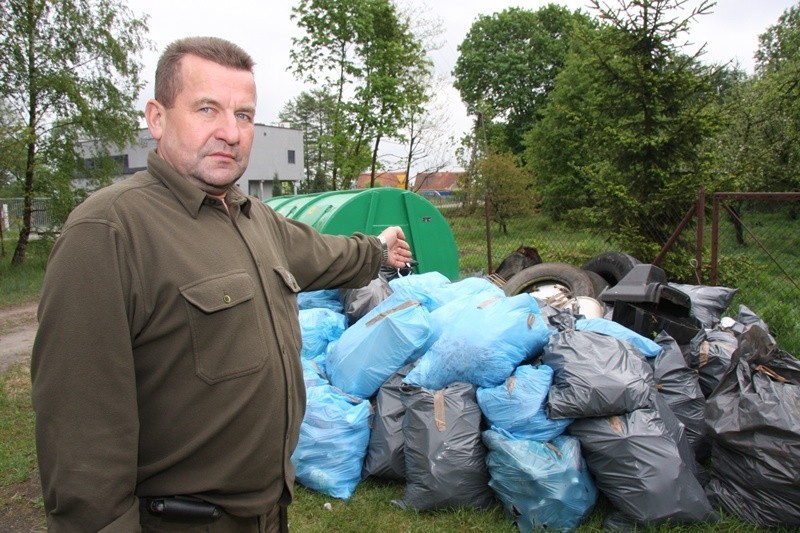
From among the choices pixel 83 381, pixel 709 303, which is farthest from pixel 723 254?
pixel 83 381

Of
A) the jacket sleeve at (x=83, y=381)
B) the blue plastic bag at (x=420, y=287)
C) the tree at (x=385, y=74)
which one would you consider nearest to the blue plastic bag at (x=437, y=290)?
the blue plastic bag at (x=420, y=287)

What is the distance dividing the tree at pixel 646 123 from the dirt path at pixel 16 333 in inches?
286

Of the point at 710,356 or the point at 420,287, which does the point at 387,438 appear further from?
the point at 710,356

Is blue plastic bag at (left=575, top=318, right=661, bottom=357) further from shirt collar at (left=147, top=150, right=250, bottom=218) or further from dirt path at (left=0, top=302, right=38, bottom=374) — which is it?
dirt path at (left=0, top=302, right=38, bottom=374)

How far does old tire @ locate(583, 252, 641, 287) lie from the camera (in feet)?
18.8

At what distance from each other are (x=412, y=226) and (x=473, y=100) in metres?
31.9

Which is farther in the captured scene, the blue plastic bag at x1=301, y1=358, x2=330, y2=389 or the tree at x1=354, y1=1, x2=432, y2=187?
the tree at x1=354, y1=1, x2=432, y2=187

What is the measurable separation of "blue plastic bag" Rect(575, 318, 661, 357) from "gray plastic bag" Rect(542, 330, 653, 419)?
41cm

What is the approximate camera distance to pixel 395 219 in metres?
6.55

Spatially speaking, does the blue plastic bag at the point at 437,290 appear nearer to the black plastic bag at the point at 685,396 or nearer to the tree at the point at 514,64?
the black plastic bag at the point at 685,396

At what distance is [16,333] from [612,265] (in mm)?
7907

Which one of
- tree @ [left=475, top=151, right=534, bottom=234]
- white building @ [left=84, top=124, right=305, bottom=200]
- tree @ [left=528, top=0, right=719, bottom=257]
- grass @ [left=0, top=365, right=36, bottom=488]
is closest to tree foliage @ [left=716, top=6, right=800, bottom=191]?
tree @ [left=475, top=151, right=534, bottom=234]

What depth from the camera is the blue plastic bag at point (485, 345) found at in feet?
10.7

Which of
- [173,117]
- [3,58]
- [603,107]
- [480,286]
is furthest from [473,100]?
[173,117]
